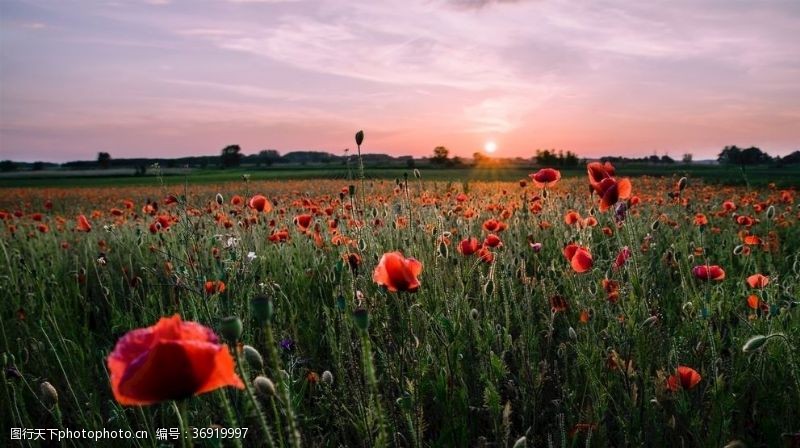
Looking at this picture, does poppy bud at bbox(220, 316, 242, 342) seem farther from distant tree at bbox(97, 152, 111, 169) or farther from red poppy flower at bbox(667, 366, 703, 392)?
distant tree at bbox(97, 152, 111, 169)

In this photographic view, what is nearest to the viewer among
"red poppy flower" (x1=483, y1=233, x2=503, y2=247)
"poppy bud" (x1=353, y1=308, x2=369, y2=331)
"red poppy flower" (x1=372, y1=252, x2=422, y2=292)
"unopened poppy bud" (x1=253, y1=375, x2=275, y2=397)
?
"poppy bud" (x1=353, y1=308, x2=369, y2=331)

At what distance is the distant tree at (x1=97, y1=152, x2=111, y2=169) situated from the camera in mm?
78062

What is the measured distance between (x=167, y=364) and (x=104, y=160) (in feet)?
296

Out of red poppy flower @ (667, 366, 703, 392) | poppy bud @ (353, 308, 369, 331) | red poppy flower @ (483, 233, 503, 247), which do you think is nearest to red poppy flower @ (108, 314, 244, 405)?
poppy bud @ (353, 308, 369, 331)

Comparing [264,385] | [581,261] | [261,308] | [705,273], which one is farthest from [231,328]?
[705,273]

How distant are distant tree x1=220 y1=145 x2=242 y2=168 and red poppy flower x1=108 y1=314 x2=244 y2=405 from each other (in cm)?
7654

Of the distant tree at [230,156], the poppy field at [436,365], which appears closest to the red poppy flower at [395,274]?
the poppy field at [436,365]

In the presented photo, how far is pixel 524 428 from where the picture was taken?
215 cm

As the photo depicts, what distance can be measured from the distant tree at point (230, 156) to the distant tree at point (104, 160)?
17484 millimetres

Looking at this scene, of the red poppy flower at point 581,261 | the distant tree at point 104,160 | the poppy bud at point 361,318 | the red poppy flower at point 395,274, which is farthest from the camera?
the distant tree at point 104,160

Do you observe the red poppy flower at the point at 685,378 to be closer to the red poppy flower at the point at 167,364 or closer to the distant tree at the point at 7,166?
the red poppy flower at the point at 167,364

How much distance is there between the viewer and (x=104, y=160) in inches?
3145

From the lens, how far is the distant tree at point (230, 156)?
7394cm

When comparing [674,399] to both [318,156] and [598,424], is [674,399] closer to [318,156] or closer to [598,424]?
[598,424]
